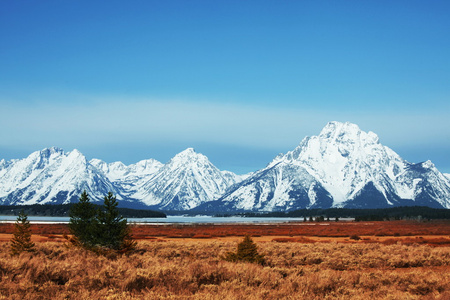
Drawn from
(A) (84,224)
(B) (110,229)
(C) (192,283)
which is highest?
(A) (84,224)

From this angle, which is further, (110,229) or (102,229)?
(110,229)

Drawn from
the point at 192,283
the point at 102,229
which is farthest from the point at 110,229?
the point at 192,283

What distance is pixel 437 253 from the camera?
31.4 meters

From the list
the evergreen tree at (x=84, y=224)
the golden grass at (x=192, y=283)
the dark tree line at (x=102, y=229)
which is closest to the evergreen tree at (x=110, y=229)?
the dark tree line at (x=102, y=229)

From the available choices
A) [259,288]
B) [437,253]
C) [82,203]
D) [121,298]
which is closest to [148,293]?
[121,298]

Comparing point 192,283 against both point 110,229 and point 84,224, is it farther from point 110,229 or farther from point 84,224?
point 84,224

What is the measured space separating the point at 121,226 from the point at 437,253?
2081cm

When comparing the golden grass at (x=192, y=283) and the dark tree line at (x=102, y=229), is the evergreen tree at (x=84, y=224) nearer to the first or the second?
the dark tree line at (x=102, y=229)

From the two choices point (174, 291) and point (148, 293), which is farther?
point (174, 291)

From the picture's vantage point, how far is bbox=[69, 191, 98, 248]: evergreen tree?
2725cm

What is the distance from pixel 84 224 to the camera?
28.8m

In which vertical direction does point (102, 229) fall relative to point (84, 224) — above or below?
below

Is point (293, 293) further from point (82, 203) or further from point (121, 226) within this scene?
point (82, 203)

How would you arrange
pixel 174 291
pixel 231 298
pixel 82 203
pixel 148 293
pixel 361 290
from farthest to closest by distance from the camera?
pixel 82 203 → pixel 361 290 → pixel 174 291 → pixel 148 293 → pixel 231 298
